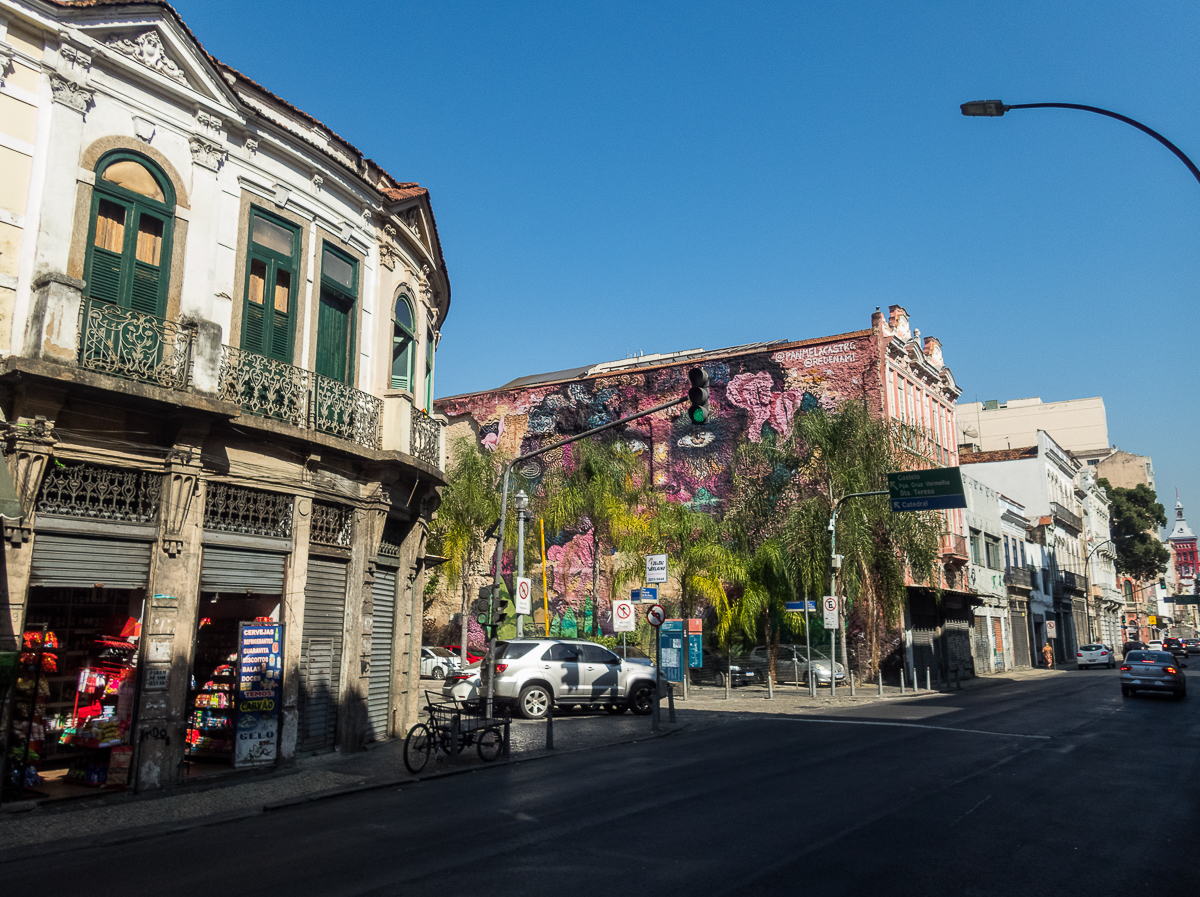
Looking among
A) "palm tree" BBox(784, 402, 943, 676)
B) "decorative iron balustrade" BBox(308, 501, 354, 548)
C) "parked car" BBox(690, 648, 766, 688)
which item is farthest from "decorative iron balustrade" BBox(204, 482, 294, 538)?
"parked car" BBox(690, 648, 766, 688)

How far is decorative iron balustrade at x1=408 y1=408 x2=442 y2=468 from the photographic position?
642 inches

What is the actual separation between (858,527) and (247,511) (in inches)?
931

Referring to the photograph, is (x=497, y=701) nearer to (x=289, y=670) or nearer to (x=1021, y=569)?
(x=289, y=670)

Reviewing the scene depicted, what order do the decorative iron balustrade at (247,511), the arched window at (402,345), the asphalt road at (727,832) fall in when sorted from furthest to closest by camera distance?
1. the arched window at (402,345)
2. the decorative iron balustrade at (247,511)
3. the asphalt road at (727,832)

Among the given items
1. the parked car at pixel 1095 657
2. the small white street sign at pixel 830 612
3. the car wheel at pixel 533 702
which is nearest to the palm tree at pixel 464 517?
the small white street sign at pixel 830 612

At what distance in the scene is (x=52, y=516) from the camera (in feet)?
34.5

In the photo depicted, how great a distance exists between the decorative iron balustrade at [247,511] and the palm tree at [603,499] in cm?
2219

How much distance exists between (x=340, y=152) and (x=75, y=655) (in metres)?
9.02

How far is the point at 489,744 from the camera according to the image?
1438cm

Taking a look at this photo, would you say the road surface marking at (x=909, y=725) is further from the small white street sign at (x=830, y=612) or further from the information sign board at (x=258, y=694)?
the information sign board at (x=258, y=694)

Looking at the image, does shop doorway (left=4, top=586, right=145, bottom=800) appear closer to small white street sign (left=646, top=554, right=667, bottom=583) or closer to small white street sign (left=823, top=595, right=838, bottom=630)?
small white street sign (left=646, top=554, right=667, bottom=583)

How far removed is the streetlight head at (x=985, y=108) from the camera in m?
10.9

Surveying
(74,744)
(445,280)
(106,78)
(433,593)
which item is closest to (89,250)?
(106,78)

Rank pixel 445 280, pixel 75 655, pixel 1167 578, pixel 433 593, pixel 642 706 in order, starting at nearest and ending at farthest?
pixel 75 655
pixel 445 280
pixel 642 706
pixel 433 593
pixel 1167 578
